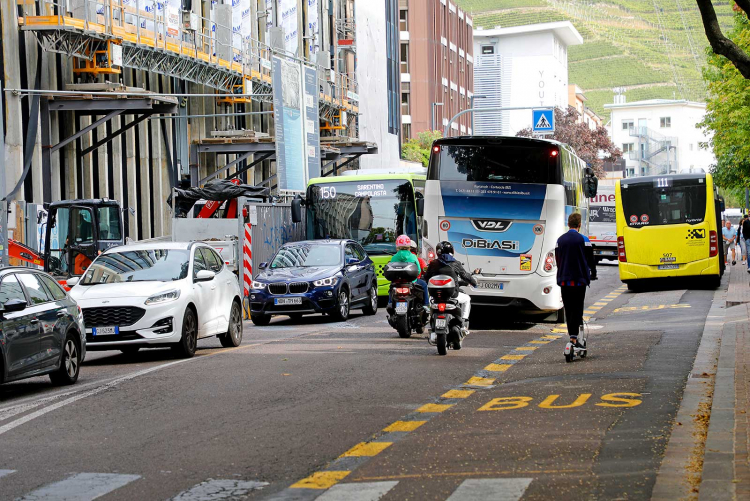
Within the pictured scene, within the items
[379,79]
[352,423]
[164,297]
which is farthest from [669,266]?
[379,79]

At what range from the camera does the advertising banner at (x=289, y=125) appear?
42.2 meters

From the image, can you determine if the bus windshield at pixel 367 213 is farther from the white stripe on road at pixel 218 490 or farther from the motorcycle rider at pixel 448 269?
the white stripe on road at pixel 218 490

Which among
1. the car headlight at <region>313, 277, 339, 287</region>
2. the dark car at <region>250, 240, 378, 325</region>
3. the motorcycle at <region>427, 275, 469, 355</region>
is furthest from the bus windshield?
the motorcycle at <region>427, 275, 469, 355</region>

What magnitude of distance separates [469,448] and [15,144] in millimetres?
25918

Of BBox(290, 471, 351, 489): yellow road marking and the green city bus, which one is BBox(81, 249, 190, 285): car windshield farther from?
the green city bus

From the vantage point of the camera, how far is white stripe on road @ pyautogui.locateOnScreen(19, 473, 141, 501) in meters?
7.68

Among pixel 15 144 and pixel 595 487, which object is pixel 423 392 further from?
pixel 15 144

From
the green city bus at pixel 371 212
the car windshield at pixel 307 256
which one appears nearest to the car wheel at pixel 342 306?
the car windshield at pixel 307 256

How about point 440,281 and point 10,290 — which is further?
point 440,281

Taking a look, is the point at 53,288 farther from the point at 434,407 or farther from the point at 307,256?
the point at 307,256

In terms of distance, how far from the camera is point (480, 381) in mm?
13703

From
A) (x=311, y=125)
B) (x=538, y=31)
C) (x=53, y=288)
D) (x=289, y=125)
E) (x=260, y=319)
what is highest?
(x=538, y=31)

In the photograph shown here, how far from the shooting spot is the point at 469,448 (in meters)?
9.12

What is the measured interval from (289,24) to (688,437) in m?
48.3
